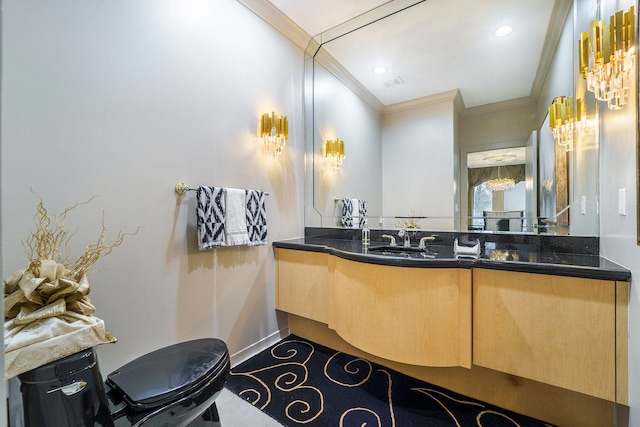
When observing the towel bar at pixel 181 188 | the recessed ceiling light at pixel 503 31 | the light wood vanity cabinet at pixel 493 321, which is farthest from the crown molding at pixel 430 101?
A: the towel bar at pixel 181 188

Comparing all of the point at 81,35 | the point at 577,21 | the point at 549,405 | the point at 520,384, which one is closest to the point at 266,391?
the point at 520,384

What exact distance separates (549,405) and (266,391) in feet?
5.10

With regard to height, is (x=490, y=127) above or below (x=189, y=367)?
above

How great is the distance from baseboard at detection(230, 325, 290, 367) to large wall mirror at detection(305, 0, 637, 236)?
1001mm

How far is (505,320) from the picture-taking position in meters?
1.40

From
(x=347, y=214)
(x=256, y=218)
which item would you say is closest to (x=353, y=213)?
(x=347, y=214)

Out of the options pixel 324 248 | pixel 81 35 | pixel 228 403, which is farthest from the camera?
pixel 324 248

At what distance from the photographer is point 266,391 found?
1719 millimetres

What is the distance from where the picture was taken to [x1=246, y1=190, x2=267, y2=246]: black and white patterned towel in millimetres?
2010

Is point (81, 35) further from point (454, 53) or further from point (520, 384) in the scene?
point (520, 384)

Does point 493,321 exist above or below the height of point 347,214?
below

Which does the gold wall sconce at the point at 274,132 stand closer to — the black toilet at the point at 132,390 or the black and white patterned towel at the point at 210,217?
the black and white patterned towel at the point at 210,217

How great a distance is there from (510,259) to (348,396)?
1199 mm

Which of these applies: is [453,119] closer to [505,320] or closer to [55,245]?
[505,320]
